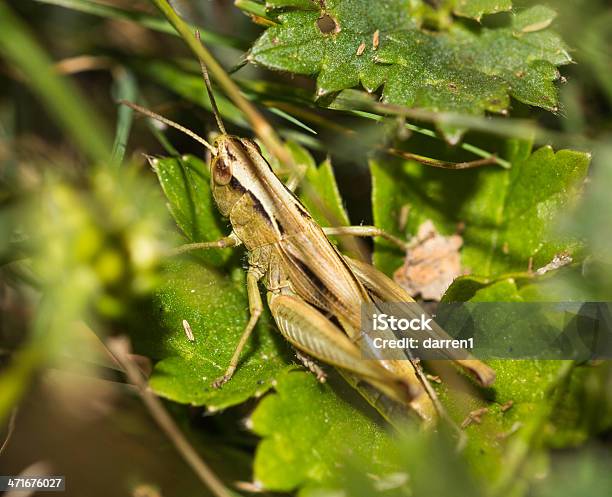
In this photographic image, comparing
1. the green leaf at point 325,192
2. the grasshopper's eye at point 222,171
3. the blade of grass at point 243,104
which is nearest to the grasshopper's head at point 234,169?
the grasshopper's eye at point 222,171

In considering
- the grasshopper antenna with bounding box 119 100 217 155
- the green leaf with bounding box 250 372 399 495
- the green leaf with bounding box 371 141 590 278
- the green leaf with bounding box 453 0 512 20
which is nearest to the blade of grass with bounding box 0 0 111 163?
the grasshopper antenna with bounding box 119 100 217 155

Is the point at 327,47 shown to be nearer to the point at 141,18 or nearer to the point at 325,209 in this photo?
the point at 325,209

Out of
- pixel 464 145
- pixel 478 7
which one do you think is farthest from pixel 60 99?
pixel 478 7

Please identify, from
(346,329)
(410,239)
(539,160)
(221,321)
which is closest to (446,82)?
(539,160)

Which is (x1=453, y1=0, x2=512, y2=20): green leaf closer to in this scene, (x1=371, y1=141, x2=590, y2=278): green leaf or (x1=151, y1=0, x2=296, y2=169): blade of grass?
(x1=371, y1=141, x2=590, y2=278): green leaf

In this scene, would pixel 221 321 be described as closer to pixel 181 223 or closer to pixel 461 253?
pixel 181 223
